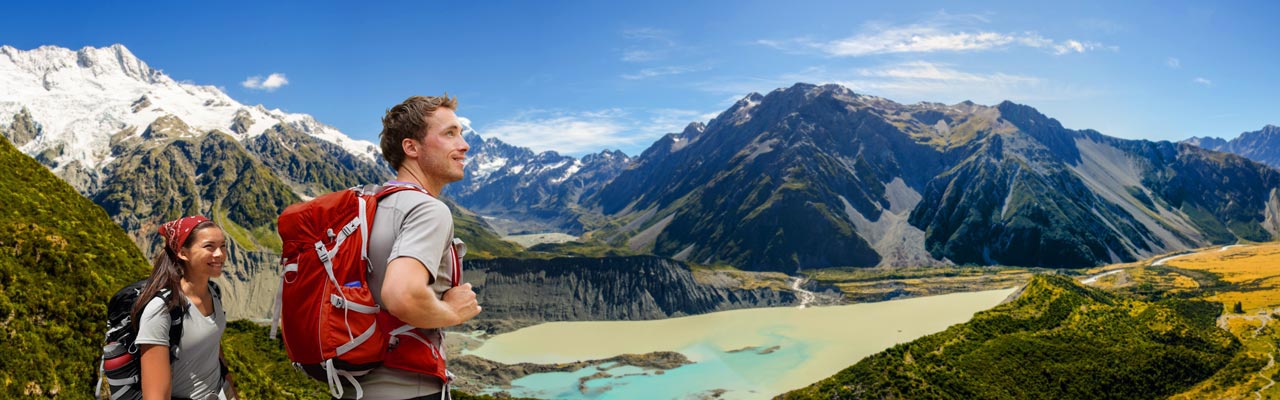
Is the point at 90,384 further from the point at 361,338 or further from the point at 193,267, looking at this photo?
the point at 361,338

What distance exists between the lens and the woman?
17.3 feet

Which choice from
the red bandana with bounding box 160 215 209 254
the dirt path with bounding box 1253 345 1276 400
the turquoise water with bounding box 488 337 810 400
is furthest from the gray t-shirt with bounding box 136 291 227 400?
the turquoise water with bounding box 488 337 810 400

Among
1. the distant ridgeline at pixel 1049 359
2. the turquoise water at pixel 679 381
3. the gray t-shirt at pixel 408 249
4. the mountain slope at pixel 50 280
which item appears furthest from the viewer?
the turquoise water at pixel 679 381

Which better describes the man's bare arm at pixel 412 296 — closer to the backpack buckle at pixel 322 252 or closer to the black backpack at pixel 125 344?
the backpack buckle at pixel 322 252

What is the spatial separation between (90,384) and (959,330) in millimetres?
60541

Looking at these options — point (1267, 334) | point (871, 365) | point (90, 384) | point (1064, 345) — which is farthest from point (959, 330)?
point (90, 384)

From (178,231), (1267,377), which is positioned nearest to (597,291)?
(1267,377)

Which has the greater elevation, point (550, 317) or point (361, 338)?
point (361, 338)

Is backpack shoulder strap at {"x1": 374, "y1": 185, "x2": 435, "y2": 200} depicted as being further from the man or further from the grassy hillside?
the grassy hillside

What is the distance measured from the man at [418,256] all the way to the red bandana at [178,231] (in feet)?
9.33

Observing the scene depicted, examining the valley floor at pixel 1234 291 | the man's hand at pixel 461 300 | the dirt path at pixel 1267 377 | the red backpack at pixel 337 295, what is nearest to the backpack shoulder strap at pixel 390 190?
the red backpack at pixel 337 295

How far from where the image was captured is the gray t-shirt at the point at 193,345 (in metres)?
5.28

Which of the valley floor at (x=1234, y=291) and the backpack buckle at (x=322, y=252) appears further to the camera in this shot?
the valley floor at (x=1234, y=291)

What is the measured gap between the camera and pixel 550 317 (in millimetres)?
126000
